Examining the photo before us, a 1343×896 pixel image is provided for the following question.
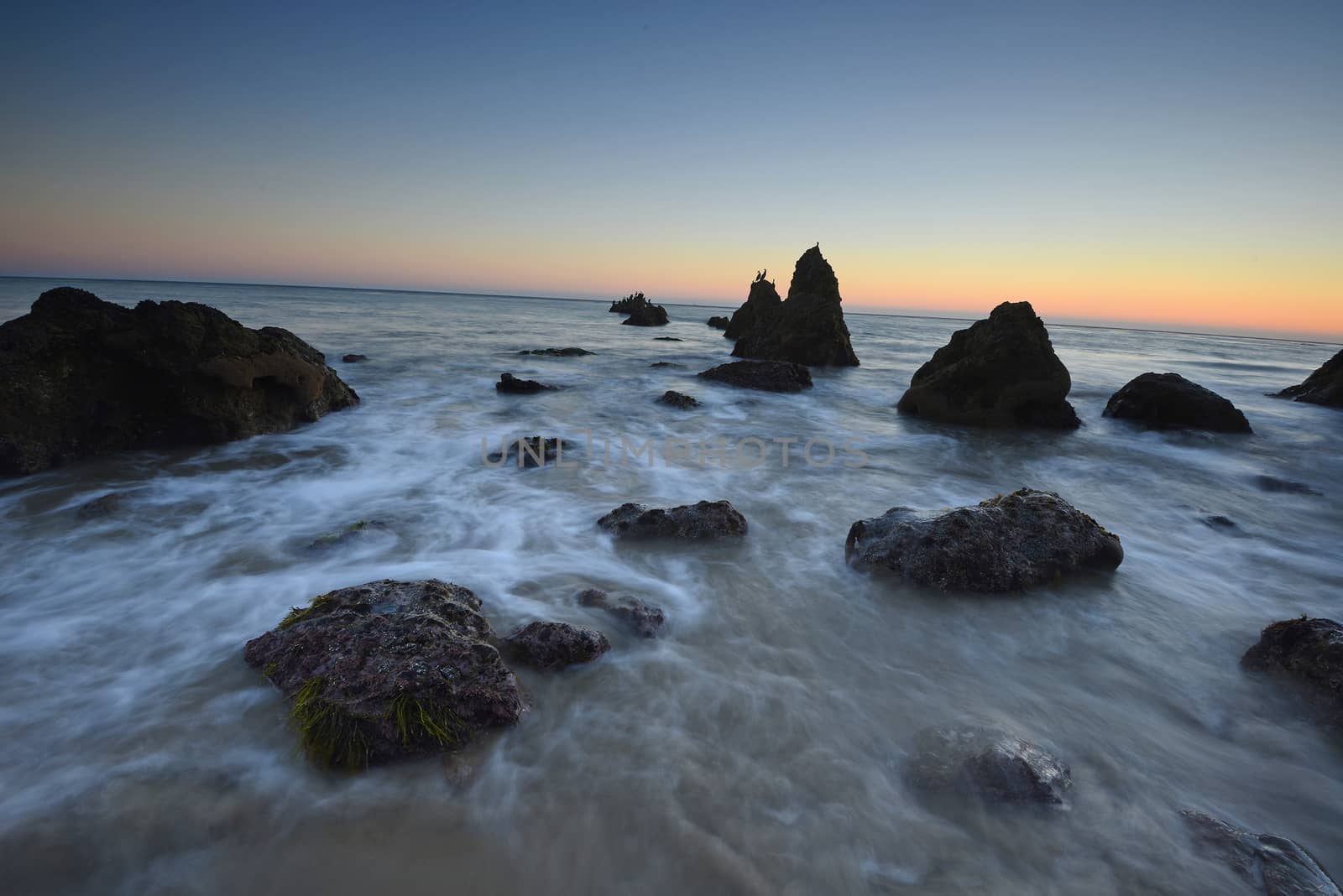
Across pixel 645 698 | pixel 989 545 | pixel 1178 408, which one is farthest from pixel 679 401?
pixel 1178 408

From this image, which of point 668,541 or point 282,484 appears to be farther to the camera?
point 282,484

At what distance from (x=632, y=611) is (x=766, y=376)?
43.4 ft

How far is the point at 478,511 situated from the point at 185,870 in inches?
169

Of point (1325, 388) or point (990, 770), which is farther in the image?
point (1325, 388)

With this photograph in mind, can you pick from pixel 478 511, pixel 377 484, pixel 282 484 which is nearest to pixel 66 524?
pixel 282 484

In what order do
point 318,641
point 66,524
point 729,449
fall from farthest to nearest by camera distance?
1. point 729,449
2. point 66,524
3. point 318,641

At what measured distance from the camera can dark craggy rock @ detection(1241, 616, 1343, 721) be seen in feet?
11.1

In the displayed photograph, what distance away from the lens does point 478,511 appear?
645cm

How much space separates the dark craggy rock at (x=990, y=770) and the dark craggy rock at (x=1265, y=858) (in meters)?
0.53

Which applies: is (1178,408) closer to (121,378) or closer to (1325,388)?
(1325,388)

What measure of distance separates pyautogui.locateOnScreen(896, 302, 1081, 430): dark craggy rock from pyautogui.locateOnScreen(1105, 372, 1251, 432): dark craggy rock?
1889 millimetres

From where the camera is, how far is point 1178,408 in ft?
40.6

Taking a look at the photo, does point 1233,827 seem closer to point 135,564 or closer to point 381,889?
point 381,889

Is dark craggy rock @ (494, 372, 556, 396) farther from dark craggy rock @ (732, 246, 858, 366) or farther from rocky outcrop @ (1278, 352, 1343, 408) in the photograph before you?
rocky outcrop @ (1278, 352, 1343, 408)
